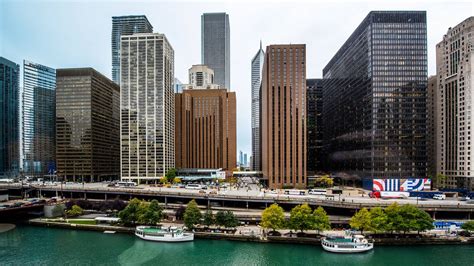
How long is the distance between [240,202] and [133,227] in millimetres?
32500

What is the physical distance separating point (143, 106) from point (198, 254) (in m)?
112

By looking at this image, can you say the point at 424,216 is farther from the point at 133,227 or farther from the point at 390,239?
the point at 133,227

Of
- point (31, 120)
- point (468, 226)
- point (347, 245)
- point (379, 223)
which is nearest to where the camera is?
point (347, 245)

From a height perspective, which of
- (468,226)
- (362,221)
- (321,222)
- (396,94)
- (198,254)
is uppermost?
(396,94)

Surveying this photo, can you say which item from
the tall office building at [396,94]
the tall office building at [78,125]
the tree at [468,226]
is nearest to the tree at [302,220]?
the tree at [468,226]

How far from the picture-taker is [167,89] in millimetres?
161000

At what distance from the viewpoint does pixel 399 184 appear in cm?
9425

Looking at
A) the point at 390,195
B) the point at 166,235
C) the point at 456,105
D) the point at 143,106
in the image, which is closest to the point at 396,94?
the point at 456,105

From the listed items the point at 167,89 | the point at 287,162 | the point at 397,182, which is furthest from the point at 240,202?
the point at 167,89

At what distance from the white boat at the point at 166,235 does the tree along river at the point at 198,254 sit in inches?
48.7

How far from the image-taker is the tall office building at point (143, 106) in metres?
152

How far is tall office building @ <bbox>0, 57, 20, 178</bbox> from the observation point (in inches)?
6368

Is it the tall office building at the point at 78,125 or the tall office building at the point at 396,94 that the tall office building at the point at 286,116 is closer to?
the tall office building at the point at 396,94

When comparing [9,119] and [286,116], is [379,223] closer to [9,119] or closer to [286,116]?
[286,116]
